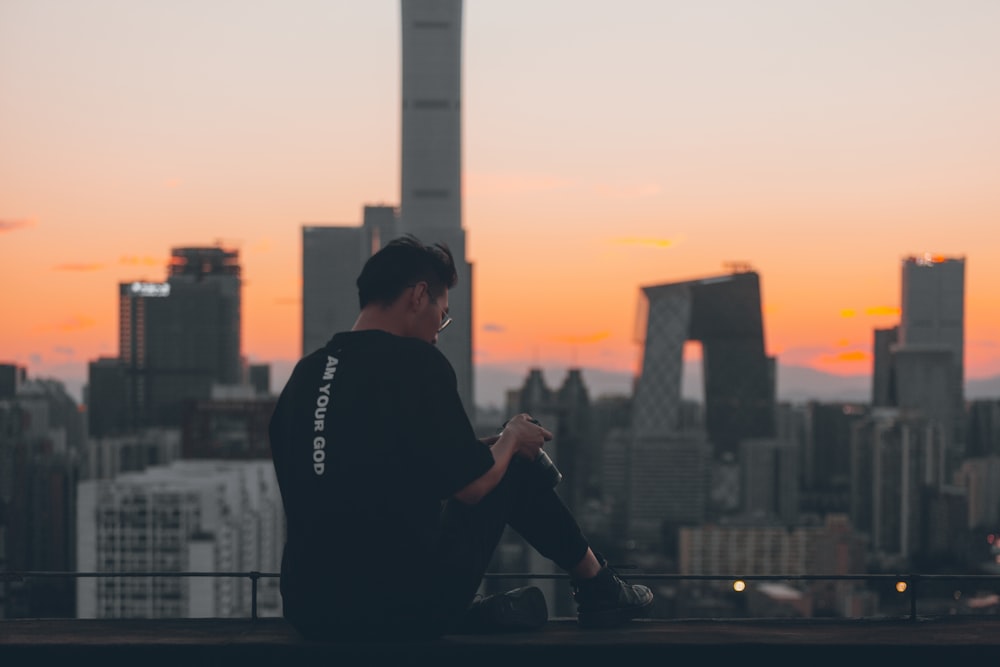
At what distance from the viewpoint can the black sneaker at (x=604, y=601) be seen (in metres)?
4.25

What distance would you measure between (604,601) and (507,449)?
0.68 metres

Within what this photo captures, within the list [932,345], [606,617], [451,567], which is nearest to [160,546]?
[606,617]

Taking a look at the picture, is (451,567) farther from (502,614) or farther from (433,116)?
(433,116)

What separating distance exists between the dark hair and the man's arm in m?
0.48

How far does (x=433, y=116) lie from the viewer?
389ft

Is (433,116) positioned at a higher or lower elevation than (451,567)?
higher

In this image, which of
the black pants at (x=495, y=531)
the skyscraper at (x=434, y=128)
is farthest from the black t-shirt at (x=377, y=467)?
the skyscraper at (x=434, y=128)

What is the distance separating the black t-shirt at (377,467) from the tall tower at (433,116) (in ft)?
359

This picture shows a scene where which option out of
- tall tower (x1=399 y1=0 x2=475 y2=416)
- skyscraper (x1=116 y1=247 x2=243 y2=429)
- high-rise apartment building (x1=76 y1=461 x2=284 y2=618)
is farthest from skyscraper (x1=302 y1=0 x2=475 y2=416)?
skyscraper (x1=116 y1=247 x2=243 y2=429)

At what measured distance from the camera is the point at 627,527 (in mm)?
138250

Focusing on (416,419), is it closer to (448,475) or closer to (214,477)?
(448,475)

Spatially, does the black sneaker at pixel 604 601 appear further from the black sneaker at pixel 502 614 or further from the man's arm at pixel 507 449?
the man's arm at pixel 507 449

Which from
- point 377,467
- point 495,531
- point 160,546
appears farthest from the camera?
point 160,546

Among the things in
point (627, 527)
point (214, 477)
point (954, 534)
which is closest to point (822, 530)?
point (954, 534)
